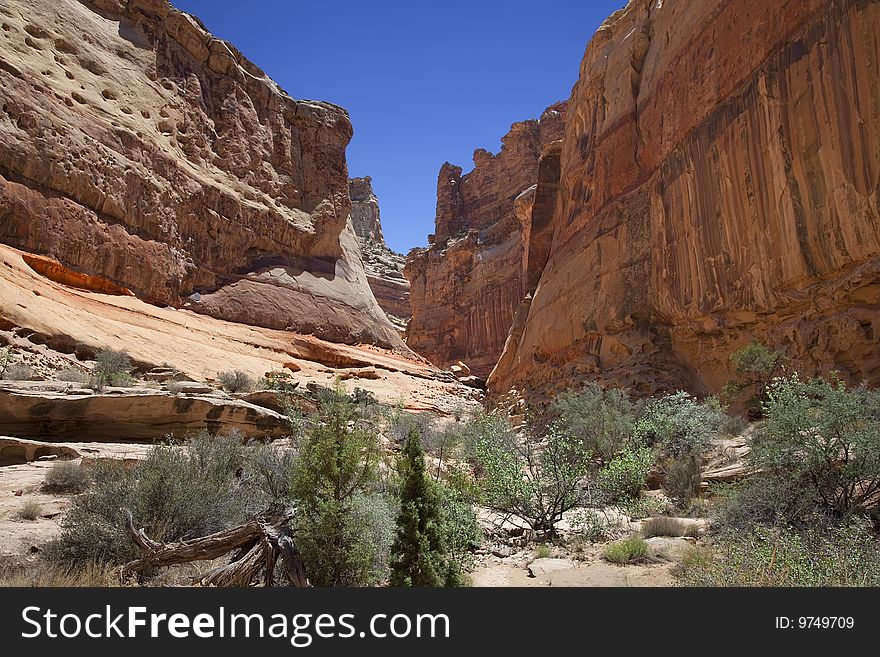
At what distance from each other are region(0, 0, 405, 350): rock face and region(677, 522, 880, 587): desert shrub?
24445 mm

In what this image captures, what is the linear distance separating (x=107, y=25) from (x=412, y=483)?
33117mm

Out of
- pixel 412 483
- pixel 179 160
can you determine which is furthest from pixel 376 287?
pixel 412 483

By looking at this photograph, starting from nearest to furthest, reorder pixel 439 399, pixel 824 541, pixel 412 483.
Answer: pixel 824 541, pixel 412 483, pixel 439 399

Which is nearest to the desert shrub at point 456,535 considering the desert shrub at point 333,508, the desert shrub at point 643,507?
the desert shrub at point 333,508

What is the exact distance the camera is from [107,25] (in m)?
27.7

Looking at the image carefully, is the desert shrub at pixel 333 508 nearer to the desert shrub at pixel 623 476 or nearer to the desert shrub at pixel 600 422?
the desert shrub at pixel 623 476

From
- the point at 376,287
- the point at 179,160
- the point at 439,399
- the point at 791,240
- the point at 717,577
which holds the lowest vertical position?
the point at 717,577

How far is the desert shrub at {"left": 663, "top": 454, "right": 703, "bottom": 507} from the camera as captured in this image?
29.5 ft

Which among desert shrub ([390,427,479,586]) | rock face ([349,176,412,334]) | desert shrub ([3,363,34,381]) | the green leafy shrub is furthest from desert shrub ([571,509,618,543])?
rock face ([349,176,412,334])

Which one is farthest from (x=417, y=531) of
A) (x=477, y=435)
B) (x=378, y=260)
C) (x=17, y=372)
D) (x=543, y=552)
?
(x=378, y=260)

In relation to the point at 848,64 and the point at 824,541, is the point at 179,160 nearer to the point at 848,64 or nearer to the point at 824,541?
the point at 848,64

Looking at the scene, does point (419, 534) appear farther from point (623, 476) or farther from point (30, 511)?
point (623, 476)

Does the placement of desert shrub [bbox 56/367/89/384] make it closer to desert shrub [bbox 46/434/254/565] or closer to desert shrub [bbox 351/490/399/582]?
desert shrub [bbox 46/434/254/565]

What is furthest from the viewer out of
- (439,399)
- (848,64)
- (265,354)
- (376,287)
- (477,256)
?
(376,287)
